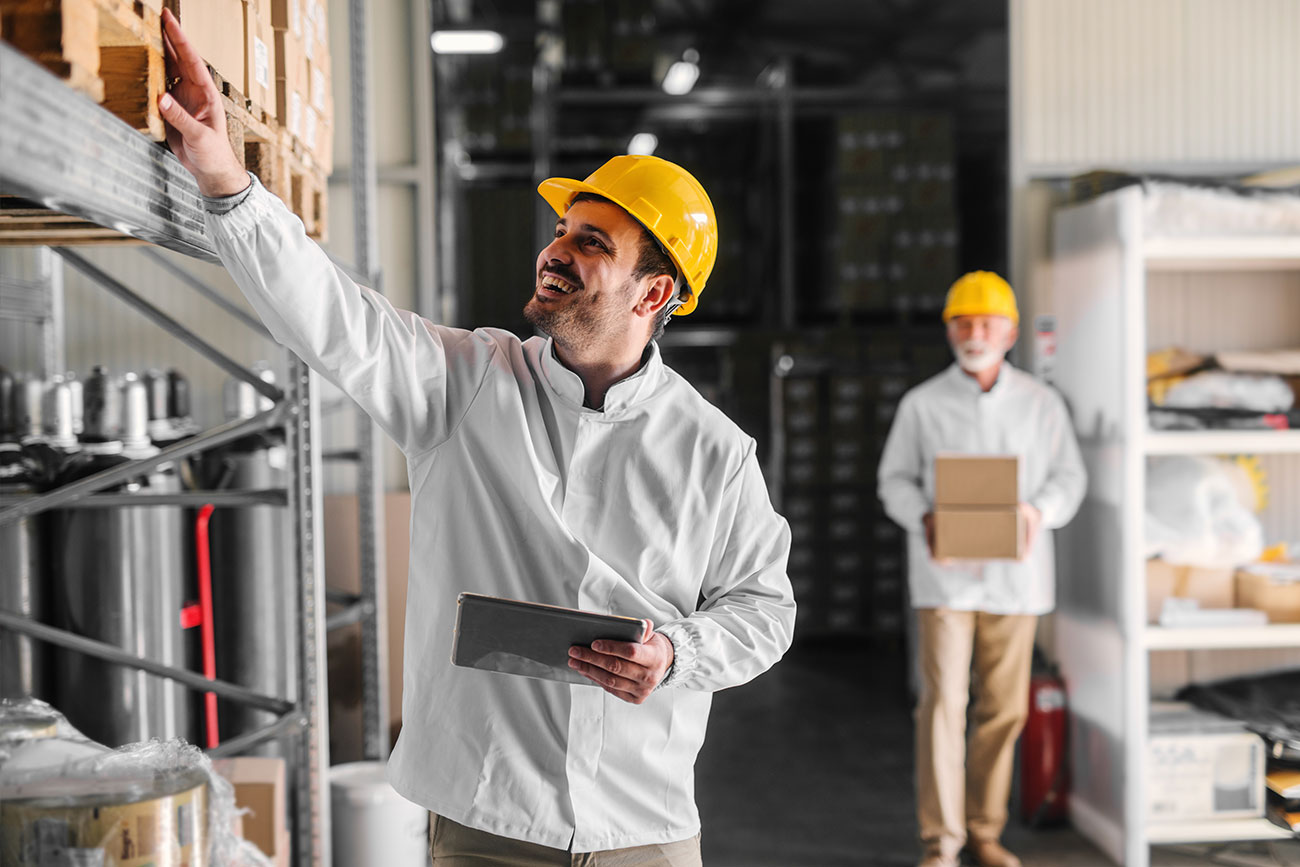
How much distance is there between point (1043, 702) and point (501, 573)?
3.71 metres

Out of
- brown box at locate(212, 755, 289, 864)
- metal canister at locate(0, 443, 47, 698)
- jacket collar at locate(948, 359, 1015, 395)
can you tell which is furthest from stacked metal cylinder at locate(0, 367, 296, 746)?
jacket collar at locate(948, 359, 1015, 395)

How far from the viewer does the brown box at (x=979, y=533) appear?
4.37 m

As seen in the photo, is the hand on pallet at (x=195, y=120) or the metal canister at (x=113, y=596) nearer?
the hand on pallet at (x=195, y=120)

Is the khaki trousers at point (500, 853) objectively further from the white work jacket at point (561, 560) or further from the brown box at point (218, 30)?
the brown box at point (218, 30)

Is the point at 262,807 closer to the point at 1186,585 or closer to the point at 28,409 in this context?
the point at 28,409

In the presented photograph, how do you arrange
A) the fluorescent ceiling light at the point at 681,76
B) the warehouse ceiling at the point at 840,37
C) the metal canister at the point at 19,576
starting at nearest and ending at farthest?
the metal canister at the point at 19,576
the fluorescent ceiling light at the point at 681,76
the warehouse ceiling at the point at 840,37

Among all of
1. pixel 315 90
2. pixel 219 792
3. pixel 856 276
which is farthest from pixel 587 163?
pixel 219 792

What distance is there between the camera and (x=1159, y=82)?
→ 209 inches

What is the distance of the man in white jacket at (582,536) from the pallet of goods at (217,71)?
1.54 feet

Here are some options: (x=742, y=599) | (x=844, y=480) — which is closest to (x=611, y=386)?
(x=742, y=599)

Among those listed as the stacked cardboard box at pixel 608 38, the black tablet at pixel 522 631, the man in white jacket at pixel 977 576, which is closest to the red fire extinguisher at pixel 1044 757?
the man in white jacket at pixel 977 576

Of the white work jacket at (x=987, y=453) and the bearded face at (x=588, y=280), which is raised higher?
the bearded face at (x=588, y=280)

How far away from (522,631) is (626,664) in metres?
0.18

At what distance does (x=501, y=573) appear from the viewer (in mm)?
2090
